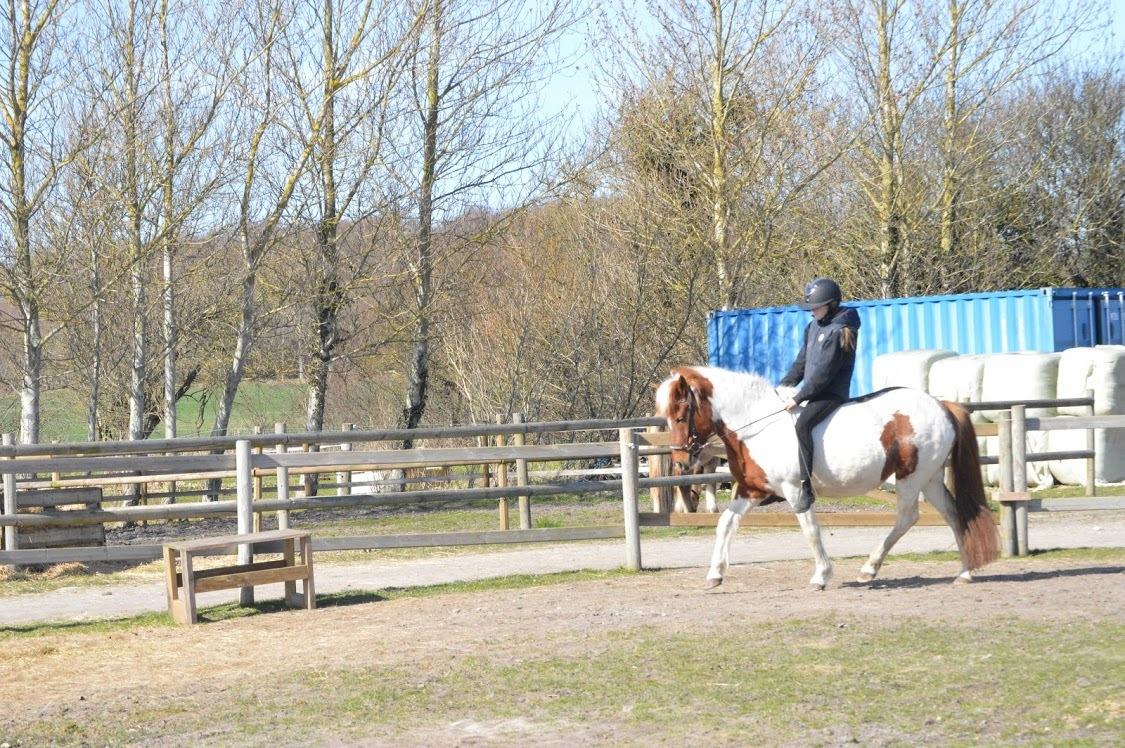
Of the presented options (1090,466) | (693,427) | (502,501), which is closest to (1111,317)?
(1090,466)

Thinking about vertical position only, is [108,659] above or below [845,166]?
below

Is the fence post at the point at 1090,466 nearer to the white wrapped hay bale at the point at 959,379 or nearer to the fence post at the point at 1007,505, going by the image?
the white wrapped hay bale at the point at 959,379

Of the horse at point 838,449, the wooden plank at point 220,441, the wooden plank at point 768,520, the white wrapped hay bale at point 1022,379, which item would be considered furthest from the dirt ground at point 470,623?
the white wrapped hay bale at point 1022,379

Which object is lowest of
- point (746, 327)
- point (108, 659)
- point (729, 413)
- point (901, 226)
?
point (108, 659)

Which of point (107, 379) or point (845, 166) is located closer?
point (107, 379)

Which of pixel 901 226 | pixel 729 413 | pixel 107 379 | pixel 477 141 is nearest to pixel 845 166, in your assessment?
pixel 901 226

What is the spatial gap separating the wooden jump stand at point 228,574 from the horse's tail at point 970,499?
488 centimetres

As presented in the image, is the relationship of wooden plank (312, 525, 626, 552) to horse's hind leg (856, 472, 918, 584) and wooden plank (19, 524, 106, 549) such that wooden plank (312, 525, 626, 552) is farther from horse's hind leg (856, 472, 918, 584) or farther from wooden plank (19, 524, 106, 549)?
wooden plank (19, 524, 106, 549)

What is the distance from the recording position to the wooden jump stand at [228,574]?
33.6 ft

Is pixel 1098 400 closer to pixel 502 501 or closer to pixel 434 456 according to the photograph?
pixel 502 501

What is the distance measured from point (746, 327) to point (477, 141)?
257 inches

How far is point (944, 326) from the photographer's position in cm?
2444

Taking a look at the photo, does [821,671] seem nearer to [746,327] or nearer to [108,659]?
[108,659]

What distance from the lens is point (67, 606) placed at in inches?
462
